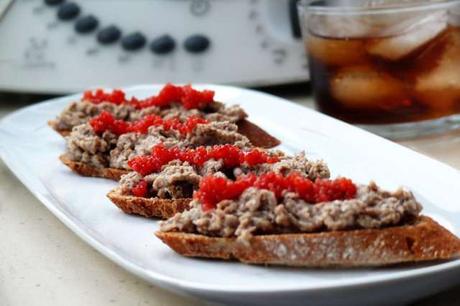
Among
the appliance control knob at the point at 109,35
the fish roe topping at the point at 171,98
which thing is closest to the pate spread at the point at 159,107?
the fish roe topping at the point at 171,98

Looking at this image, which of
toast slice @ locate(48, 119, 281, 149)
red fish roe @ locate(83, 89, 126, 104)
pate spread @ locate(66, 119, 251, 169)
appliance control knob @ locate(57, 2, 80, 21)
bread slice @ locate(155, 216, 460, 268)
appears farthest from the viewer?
appliance control knob @ locate(57, 2, 80, 21)

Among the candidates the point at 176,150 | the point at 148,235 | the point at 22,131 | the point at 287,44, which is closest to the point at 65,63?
the point at 22,131

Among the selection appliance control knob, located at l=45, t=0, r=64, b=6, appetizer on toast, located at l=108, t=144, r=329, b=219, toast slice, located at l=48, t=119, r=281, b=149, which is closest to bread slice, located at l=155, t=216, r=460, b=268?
appetizer on toast, located at l=108, t=144, r=329, b=219

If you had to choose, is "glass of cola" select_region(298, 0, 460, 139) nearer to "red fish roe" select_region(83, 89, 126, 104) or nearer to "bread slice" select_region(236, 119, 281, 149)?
"bread slice" select_region(236, 119, 281, 149)

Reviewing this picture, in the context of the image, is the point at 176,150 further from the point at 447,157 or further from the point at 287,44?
the point at 287,44

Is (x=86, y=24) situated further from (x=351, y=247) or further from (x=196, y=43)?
(x=351, y=247)

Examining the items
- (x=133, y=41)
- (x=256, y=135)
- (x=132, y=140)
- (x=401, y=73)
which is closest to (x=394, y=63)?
(x=401, y=73)

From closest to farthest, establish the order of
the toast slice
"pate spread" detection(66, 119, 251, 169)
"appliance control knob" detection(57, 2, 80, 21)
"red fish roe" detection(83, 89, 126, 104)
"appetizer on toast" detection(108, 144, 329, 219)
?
"appetizer on toast" detection(108, 144, 329, 219) < "pate spread" detection(66, 119, 251, 169) < the toast slice < "red fish roe" detection(83, 89, 126, 104) < "appliance control knob" detection(57, 2, 80, 21)
